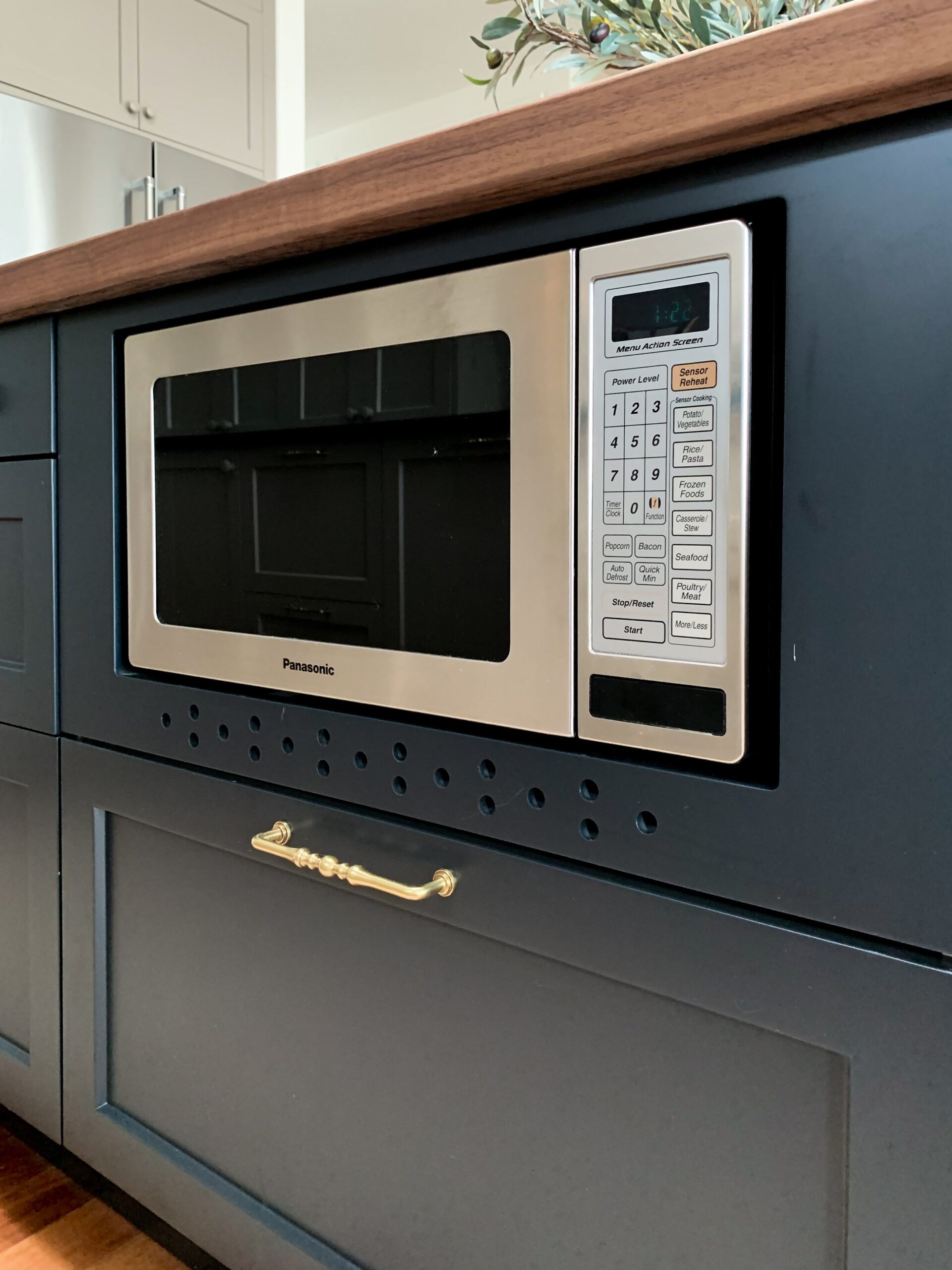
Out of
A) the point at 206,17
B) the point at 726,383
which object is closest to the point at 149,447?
the point at 726,383

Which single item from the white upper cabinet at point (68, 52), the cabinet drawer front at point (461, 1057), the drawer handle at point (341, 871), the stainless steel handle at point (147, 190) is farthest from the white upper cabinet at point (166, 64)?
the drawer handle at point (341, 871)

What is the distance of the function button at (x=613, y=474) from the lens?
52 centimetres

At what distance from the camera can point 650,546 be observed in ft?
1.70

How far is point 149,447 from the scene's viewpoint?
2.70 feet

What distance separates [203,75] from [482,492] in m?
2.40

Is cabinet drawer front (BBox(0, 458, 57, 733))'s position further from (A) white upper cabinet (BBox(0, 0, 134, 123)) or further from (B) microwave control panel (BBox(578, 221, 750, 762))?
(A) white upper cabinet (BBox(0, 0, 134, 123))

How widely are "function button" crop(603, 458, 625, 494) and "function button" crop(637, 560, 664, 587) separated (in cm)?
4

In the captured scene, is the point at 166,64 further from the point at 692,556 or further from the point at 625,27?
the point at 692,556

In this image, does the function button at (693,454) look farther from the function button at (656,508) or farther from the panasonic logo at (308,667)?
the panasonic logo at (308,667)

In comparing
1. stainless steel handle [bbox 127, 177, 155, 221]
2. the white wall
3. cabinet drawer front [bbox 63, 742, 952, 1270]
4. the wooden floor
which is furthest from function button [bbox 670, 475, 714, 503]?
the white wall

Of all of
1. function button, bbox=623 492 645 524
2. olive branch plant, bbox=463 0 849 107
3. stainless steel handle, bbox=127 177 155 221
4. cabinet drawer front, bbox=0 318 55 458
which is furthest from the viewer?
stainless steel handle, bbox=127 177 155 221

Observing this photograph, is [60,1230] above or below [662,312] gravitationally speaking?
below

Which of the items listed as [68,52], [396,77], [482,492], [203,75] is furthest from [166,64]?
[396,77]

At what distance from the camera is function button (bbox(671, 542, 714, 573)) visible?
497 mm
